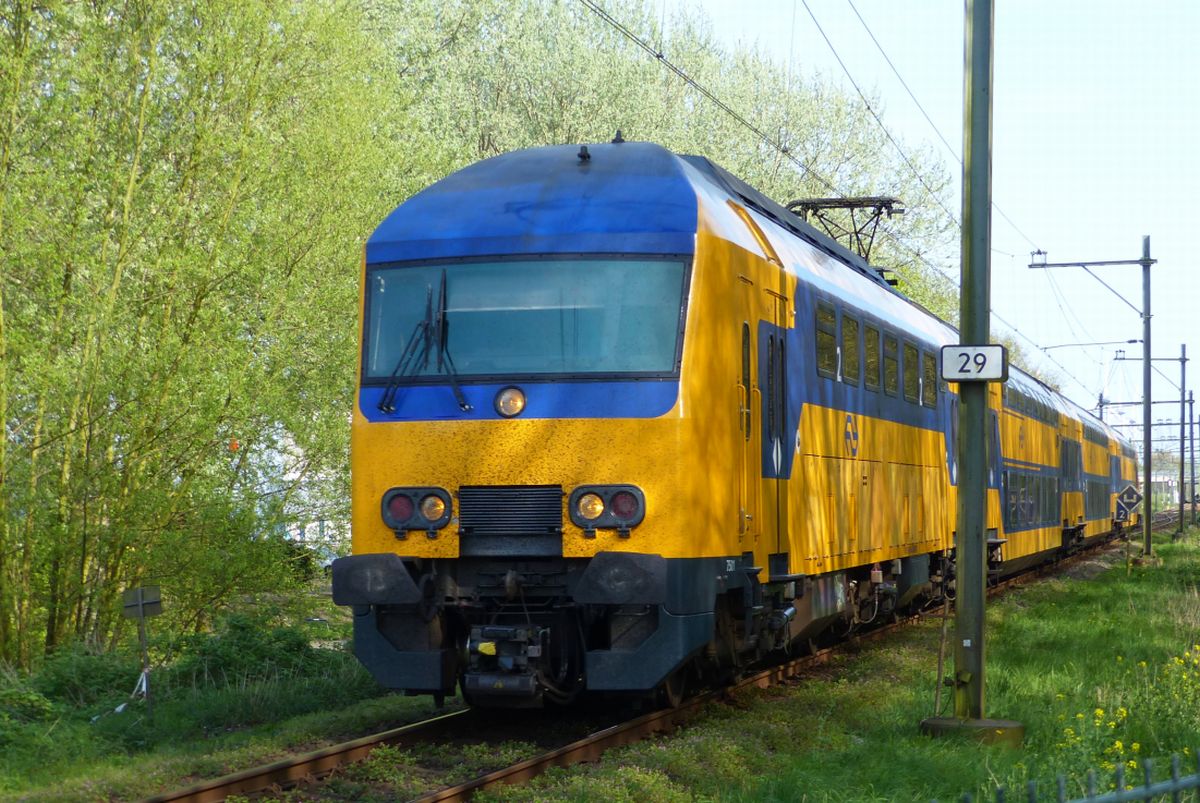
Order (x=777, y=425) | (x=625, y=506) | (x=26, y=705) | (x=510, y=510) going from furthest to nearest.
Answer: (x=26, y=705)
(x=777, y=425)
(x=510, y=510)
(x=625, y=506)

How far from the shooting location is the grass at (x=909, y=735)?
312 inches

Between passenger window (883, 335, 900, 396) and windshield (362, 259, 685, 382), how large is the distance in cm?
555

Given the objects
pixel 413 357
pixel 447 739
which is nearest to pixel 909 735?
pixel 447 739

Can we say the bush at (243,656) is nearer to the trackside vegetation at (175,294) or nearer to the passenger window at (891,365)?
the trackside vegetation at (175,294)

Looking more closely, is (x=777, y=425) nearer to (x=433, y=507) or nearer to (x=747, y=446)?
(x=747, y=446)

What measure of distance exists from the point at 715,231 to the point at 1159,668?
6.22 metres

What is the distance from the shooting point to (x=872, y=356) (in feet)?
45.6

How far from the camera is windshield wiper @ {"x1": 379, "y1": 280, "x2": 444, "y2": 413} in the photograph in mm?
9555

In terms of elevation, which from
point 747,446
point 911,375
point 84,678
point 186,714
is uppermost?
point 911,375

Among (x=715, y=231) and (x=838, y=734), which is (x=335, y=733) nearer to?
(x=838, y=734)

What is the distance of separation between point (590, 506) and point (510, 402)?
817 millimetres

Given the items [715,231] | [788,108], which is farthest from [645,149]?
[788,108]

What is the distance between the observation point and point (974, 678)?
9984mm

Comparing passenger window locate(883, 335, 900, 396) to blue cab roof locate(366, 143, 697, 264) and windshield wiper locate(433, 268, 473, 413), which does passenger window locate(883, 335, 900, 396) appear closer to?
blue cab roof locate(366, 143, 697, 264)
